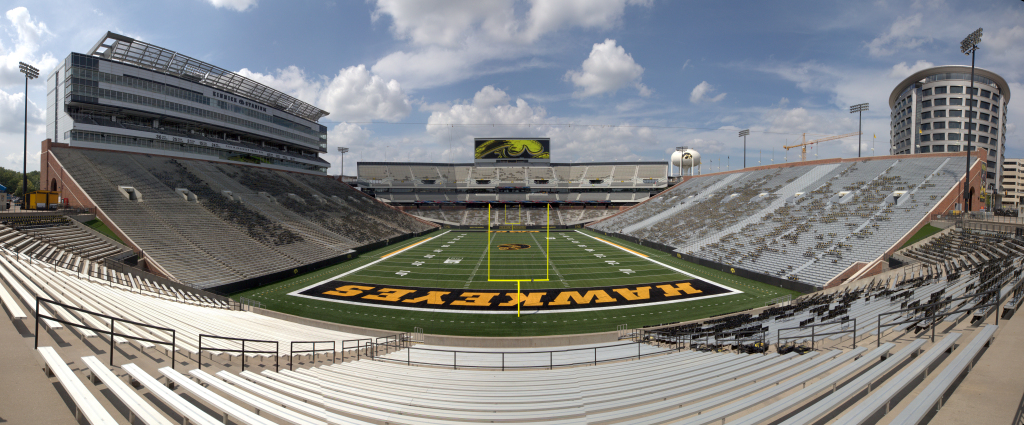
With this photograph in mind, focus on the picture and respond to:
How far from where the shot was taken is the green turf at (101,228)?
23269 millimetres

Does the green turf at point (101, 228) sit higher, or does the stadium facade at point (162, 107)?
the stadium facade at point (162, 107)

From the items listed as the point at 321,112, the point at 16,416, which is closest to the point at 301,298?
the point at 16,416

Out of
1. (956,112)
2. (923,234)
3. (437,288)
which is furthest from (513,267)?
(956,112)

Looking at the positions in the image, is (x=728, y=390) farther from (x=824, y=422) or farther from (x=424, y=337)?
(x=424, y=337)

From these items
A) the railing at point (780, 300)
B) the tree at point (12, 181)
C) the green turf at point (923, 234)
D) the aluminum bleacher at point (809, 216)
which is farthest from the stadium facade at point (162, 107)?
the green turf at point (923, 234)

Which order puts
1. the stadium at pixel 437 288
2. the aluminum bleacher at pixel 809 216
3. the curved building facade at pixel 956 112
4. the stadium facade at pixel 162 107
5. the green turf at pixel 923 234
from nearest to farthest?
the stadium at pixel 437 288
the green turf at pixel 923 234
the aluminum bleacher at pixel 809 216
the stadium facade at pixel 162 107
the curved building facade at pixel 956 112

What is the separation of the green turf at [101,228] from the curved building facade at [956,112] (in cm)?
10532

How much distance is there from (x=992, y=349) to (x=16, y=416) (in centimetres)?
1360

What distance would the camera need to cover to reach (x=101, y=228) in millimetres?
23922

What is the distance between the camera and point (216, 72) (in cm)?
4244

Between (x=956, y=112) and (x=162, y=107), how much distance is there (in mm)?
113494

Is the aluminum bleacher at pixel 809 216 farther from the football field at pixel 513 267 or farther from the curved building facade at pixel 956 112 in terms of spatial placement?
the curved building facade at pixel 956 112

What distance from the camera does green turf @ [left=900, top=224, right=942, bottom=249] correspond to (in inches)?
982

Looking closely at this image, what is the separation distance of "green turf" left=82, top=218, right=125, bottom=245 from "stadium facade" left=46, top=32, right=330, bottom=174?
14.6 m
